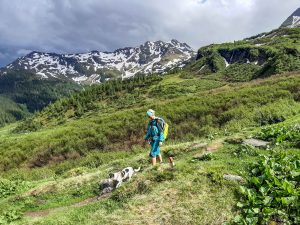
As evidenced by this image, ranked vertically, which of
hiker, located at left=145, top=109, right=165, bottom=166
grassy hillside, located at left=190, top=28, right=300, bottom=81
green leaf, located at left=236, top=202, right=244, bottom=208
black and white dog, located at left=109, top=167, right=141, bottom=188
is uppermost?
grassy hillside, located at left=190, top=28, right=300, bottom=81

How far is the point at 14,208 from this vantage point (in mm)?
16797

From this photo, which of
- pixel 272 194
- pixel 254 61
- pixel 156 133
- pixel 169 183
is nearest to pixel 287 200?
pixel 272 194

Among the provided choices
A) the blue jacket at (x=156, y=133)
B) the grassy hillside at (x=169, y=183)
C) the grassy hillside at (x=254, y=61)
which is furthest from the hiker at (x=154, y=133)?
the grassy hillside at (x=254, y=61)

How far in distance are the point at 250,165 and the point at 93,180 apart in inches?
341

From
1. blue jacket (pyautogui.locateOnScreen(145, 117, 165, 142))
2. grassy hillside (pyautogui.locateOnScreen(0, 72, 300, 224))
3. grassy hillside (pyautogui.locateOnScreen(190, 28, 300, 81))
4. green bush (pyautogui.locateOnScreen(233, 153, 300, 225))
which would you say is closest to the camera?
green bush (pyautogui.locateOnScreen(233, 153, 300, 225))

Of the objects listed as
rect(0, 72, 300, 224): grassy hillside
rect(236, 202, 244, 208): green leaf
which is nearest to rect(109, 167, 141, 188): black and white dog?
rect(0, 72, 300, 224): grassy hillside

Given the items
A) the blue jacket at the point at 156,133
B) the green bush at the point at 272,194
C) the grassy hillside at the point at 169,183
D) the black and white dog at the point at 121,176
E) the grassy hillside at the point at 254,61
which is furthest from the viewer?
the grassy hillside at the point at 254,61

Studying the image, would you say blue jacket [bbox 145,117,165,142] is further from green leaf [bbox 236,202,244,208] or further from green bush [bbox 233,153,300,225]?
green leaf [bbox 236,202,244,208]

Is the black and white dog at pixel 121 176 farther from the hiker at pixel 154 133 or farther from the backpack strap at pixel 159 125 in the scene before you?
the backpack strap at pixel 159 125

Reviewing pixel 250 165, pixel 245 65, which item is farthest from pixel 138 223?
pixel 245 65

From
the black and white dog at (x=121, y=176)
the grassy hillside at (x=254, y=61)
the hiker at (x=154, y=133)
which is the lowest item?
the black and white dog at (x=121, y=176)

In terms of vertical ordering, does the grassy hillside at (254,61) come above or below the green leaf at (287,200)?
above

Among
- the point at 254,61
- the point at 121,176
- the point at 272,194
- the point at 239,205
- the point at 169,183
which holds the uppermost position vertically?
the point at 254,61

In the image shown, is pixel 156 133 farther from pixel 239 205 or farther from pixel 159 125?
pixel 239 205
